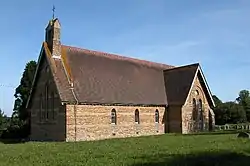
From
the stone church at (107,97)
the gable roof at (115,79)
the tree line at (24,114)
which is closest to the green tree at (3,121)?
the tree line at (24,114)

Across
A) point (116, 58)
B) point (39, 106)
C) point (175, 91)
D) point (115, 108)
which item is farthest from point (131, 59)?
point (39, 106)

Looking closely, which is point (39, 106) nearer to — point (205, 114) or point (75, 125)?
point (75, 125)

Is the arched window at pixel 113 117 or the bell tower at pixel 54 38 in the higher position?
the bell tower at pixel 54 38

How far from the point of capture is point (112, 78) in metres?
45.0

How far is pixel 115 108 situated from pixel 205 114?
636 inches

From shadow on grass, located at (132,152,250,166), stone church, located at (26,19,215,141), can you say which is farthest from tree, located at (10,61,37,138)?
shadow on grass, located at (132,152,250,166)

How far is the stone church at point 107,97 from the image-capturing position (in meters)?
39.1

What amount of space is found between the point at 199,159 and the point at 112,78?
28186mm

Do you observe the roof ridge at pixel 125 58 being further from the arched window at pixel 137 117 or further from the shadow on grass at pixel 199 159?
the shadow on grass at pixel 199 159

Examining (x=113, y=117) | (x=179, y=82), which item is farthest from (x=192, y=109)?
(x=113, y=117)

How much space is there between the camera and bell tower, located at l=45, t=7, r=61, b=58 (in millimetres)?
40531

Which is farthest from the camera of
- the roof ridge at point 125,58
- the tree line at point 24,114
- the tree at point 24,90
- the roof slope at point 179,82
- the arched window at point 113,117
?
the tree at point 24,90

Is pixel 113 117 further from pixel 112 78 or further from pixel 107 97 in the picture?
pixel 112 78

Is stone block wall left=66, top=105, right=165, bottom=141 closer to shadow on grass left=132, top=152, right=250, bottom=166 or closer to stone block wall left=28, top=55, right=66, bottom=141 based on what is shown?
stone block wall left=28, top=55, right=66, bottom=141
